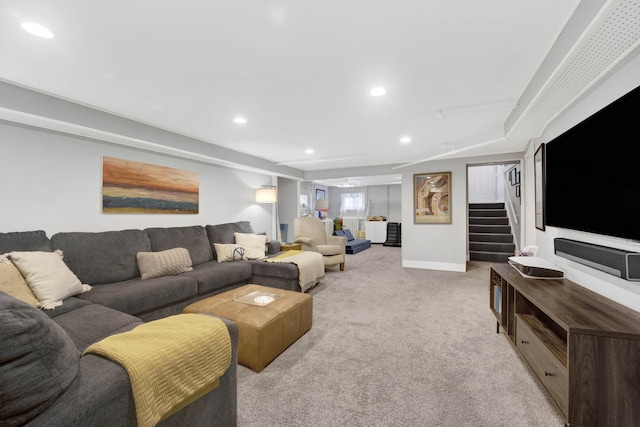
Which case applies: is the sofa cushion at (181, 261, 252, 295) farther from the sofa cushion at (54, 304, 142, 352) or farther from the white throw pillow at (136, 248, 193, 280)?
the sofa cushion at (54, 304, 142, 352)

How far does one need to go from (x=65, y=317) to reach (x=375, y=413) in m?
2.07

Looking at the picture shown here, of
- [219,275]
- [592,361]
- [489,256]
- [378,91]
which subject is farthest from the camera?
[489,256]

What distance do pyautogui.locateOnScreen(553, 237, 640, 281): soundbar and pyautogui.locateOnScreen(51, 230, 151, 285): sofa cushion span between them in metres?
3.84

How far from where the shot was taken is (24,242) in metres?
2.16

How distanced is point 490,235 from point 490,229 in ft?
0.71

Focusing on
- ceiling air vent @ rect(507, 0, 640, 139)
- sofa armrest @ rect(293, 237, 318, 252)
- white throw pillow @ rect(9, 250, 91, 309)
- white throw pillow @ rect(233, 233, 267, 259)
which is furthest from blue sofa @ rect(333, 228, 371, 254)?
white throw pillow @ rect(9, 250, 91, 309)

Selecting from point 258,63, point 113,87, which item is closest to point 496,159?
point 258,63

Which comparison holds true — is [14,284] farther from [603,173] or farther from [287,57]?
[603,173]

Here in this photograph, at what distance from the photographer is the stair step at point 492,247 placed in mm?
5664

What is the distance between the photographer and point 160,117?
2904 mm

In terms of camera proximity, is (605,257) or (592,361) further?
(605,257)

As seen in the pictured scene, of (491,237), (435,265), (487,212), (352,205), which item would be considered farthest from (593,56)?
(352,205)

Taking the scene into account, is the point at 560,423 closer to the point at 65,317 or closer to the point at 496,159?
the point at 65,317

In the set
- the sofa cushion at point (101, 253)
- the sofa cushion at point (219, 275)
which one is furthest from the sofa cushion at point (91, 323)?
the sofa cushion at point (219, 275)
